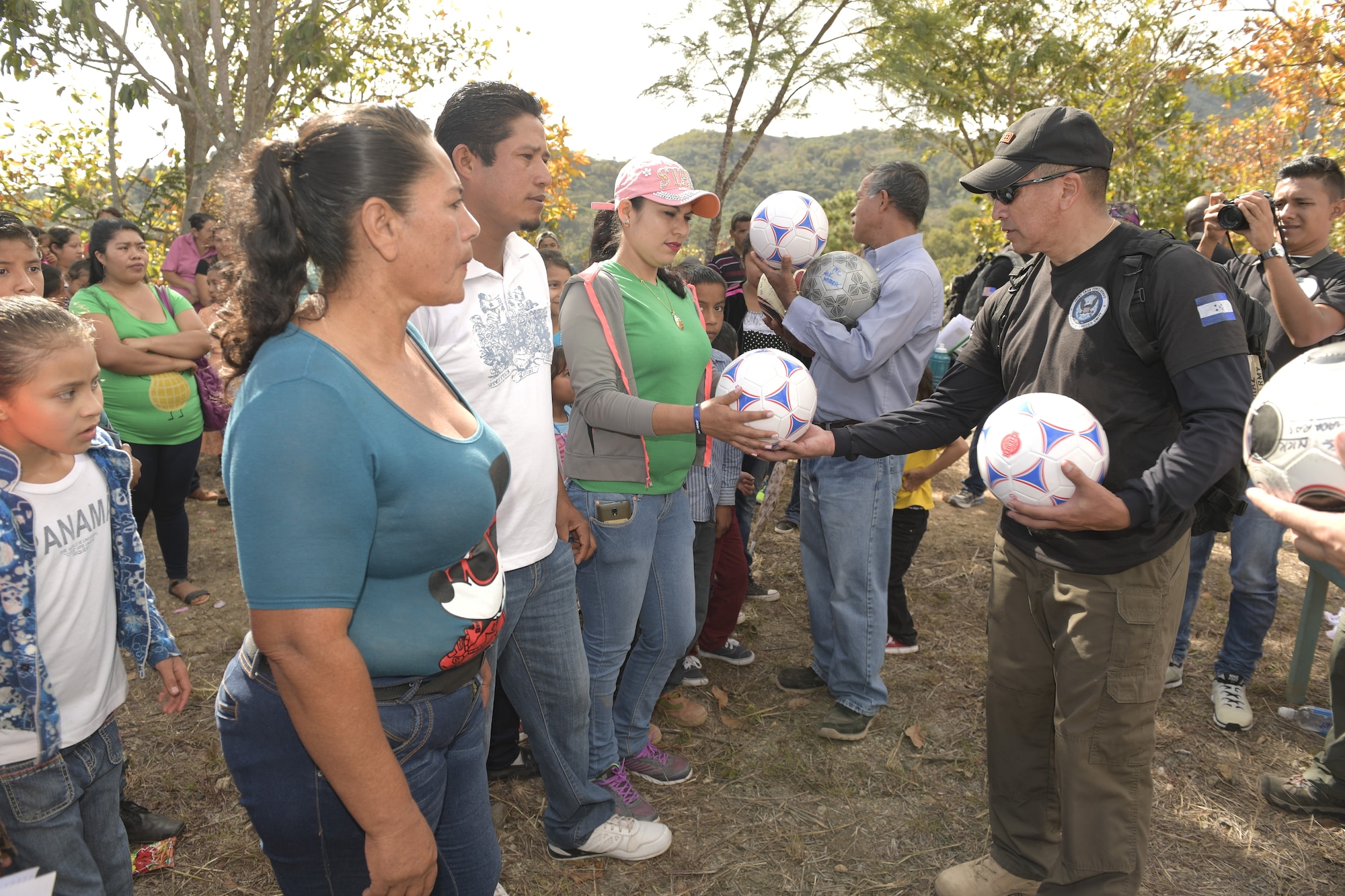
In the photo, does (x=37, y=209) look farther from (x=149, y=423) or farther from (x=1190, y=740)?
(x=1190, y=740)

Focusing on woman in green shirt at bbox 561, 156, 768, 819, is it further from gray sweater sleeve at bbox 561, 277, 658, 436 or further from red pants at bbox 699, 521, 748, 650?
red pants at bbox 699, 521, 748, 650

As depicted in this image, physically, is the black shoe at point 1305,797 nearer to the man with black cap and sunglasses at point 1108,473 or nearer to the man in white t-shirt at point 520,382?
the man with black cap and sunglasses at point 1108,473

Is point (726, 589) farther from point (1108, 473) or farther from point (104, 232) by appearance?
point (104, 232)

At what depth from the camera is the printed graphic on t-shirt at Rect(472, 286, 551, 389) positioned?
95.3 inches

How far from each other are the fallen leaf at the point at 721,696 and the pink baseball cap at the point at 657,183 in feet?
8.40

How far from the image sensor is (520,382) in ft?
8.19

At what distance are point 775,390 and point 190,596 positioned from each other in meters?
4.44

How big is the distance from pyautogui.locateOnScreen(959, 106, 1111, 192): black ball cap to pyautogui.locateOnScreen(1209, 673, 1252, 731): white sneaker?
312 cm

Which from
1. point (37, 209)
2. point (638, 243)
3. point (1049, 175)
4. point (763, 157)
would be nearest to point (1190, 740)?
point (1049, 175)

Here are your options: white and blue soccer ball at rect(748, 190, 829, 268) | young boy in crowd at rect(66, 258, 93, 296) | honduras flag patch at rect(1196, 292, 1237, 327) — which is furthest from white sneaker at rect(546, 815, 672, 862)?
young boy in crowd at rect(66, 258, 93, 296)

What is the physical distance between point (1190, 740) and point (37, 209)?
15079mm

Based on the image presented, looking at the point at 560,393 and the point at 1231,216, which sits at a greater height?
the point at 1231,216

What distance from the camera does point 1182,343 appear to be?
229cm

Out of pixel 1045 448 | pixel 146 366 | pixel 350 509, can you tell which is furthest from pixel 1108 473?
pixel 146 366
